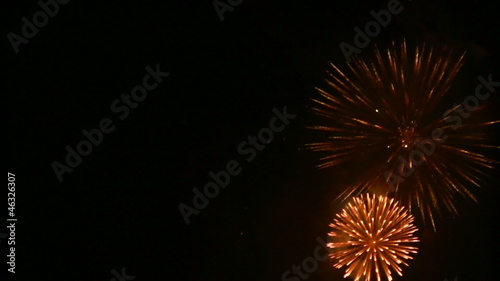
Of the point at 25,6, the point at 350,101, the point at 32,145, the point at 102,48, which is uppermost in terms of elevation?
the point at 25,6

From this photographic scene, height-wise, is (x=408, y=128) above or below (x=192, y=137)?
below

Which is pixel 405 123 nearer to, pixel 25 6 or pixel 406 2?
pixel 406 2

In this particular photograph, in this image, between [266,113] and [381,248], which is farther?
[266,113]

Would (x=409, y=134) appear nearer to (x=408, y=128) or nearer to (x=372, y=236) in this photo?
(x=408, y=128)

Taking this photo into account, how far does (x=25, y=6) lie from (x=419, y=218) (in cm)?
120

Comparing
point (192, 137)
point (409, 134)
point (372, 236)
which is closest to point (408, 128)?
point (409, 134)

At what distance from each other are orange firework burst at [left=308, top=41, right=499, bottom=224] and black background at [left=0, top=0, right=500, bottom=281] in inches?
2.0

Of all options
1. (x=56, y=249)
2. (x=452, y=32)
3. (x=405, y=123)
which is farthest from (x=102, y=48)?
(x=452, y=32)

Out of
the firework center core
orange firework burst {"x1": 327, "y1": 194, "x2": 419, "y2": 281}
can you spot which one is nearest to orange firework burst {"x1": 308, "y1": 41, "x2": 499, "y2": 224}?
the firework center core

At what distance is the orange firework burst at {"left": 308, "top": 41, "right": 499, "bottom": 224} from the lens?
3.85 ft

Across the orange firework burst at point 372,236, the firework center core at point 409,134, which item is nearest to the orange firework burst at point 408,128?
the firework center core at point 409,134

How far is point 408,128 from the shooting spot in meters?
1.17

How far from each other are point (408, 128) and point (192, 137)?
0.57 metres

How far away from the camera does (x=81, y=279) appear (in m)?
1.26
